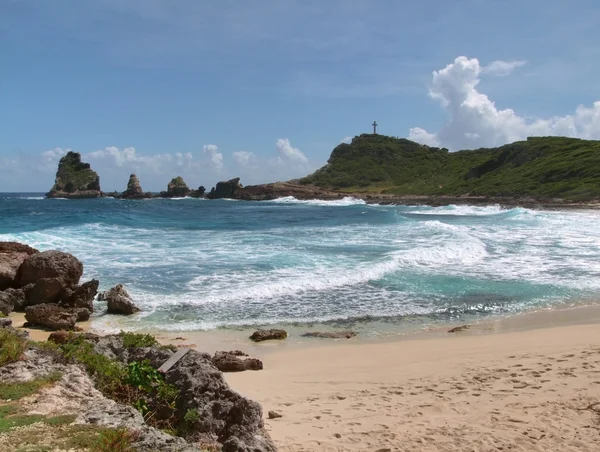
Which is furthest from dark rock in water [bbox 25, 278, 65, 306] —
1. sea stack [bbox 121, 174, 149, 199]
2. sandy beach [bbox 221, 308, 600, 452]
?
sea stack [bbox 121, 174, 149, 199]

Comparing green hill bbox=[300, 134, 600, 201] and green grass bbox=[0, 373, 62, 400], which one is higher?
green hill bbox=[300, 134, 600, 201]

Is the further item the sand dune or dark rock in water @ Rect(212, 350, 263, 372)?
dark rock in water @ Rect(212, 350, 263, 372)

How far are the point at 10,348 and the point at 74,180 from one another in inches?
4668

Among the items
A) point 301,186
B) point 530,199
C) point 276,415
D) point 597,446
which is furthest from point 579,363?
point 301,186

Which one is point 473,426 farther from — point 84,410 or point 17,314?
point 17,314

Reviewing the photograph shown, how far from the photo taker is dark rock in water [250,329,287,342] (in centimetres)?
1008

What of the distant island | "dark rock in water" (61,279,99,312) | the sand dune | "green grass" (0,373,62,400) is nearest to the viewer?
"green grass" (0,373,62,400)

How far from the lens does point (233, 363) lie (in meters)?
8.15

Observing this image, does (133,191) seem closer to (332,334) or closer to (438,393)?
(332,334)

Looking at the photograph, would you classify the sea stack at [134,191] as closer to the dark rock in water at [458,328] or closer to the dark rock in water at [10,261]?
the dark rock in water at [10,261]

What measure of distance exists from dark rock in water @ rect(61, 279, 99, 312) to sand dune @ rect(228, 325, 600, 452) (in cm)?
572

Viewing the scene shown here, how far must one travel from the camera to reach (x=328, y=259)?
62.7ft

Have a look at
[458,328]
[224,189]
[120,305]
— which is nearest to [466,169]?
[224,189]

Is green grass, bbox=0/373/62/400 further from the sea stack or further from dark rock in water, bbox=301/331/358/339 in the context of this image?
the sea stack
